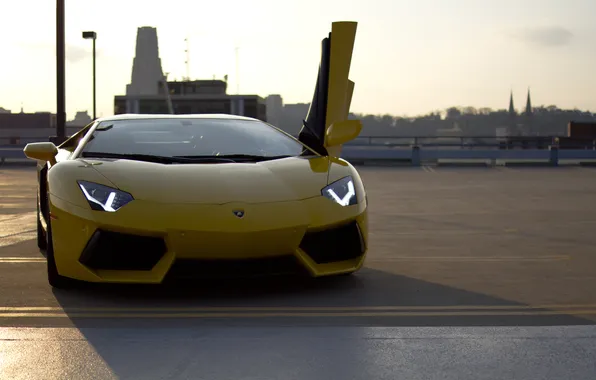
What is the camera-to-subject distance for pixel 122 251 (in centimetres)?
598

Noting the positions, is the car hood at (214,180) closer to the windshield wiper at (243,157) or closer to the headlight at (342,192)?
the headlight at (342,192)

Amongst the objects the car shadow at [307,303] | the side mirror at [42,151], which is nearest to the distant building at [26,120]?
the side mirror at [42,151]

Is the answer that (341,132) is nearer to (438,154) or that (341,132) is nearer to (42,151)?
(42,151)

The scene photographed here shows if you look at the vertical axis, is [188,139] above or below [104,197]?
above

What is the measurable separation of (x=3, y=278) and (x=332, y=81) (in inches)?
193

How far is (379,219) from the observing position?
41.4 feet

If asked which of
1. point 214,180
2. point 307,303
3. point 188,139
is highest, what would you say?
point 188,139

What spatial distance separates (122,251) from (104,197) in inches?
14.8

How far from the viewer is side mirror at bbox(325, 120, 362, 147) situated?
24.5ft

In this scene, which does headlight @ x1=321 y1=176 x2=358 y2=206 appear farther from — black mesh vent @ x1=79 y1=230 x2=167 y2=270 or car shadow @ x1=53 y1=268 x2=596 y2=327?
black mesh vent @ x1=79 y1=230 x2=167 y2=270

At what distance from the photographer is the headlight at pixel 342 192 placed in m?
6.39

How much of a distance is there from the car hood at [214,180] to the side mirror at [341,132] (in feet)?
2.46

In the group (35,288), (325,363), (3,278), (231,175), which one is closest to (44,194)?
(3,278)

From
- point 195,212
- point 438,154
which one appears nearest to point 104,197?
point 195,212
